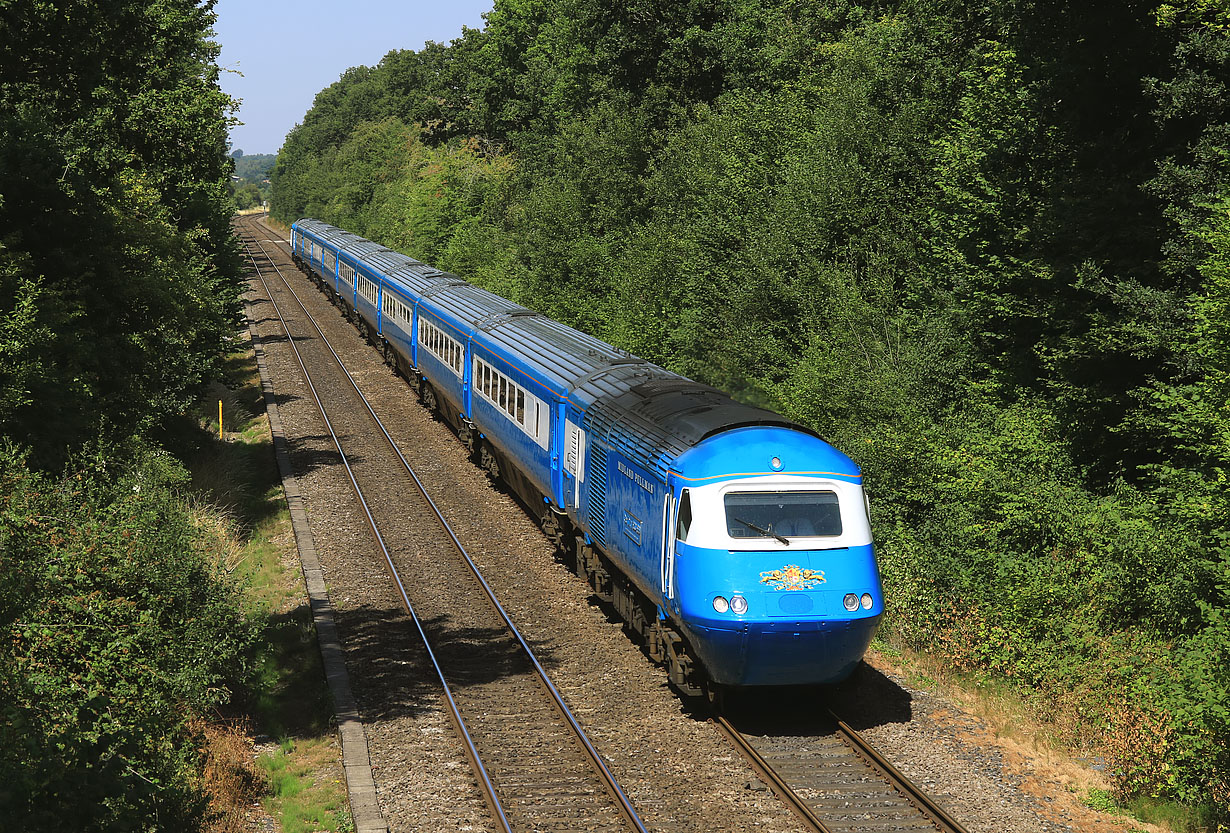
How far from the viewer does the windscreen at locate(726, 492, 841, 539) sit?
10.9 meters

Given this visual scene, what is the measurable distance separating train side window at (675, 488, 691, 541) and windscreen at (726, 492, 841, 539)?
0.43 metres

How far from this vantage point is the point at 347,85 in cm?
13675

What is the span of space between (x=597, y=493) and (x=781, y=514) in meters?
4.11

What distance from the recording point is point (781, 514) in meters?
11.0

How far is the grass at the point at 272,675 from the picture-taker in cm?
1026

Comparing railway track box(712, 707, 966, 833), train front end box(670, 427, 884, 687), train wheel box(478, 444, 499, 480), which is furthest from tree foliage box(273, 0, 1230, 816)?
train wheel box(478, 444, 499, 480)

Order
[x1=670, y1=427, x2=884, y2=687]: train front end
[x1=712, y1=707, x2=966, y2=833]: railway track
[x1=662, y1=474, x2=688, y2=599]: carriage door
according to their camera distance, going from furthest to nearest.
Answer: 1. [x1=662, y1=474, x2=688, y2=599]: carriage door
2. [x1=670, y1=427, x2=884, y2=687]: train front end
3. [x1=712, y1=707, x2=966, y2=833]: railway track

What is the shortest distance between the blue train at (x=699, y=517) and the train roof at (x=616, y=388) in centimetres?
3

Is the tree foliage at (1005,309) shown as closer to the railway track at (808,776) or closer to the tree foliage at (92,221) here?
the railway track at (808,776)

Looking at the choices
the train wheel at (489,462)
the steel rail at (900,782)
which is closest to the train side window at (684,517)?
the steel rail at (900,782)

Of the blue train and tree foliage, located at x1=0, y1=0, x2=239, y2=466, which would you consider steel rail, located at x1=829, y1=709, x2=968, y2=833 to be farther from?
tree foliage, located at x1=0, y1=0, x2=239, y2=466

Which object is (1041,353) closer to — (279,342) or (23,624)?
(23,624)

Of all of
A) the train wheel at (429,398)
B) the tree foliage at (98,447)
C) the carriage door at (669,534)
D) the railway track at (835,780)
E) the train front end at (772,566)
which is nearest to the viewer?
the tree foliage at (98,447)

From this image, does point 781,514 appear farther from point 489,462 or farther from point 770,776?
point 489,462
